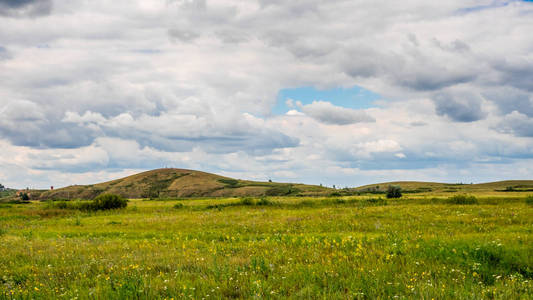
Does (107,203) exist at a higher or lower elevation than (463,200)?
lower

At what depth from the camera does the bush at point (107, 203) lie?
53.8 metres

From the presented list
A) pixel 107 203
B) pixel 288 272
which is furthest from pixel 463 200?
pixel 107 203

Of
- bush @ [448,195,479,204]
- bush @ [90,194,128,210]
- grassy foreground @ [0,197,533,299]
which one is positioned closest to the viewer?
grassy foreground @ [0,197,533,299]

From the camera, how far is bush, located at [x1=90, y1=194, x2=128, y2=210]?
5384cm

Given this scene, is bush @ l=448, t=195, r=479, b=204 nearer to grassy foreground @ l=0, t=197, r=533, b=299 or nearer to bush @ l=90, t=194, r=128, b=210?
grassy foreground @ l=0, t=197, r=533, b=299

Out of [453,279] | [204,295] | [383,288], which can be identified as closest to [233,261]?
[204,295]

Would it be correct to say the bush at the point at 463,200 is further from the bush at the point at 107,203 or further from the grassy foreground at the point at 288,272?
the bush at the point at 107,203

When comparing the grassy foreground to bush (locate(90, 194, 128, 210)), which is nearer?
the grassy foreground

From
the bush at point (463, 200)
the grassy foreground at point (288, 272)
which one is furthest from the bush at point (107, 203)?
the bush at point (463, 200)

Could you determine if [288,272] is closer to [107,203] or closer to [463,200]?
[463,200]

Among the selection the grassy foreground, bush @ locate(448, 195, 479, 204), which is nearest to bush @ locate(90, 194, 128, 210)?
the grassy foreground

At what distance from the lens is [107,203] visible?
2140 inches

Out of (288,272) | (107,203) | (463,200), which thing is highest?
(288,272)

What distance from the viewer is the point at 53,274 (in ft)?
32.9
